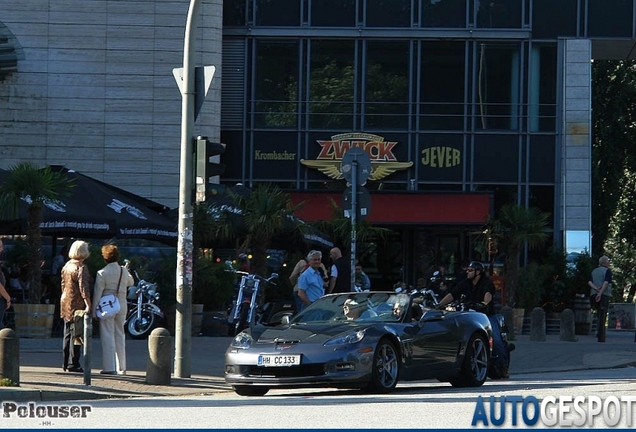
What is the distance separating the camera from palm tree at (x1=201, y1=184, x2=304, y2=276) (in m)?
27.0

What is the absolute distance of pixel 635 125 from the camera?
54.4 m

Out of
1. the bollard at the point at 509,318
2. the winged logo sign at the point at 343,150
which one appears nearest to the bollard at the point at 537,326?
the bollard at the point at 509,318

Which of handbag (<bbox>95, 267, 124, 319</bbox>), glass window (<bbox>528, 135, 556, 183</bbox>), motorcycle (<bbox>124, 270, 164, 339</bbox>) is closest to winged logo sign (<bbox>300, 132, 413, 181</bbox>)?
glass window (<bbox>528, 135, 556, 183</bbox>)

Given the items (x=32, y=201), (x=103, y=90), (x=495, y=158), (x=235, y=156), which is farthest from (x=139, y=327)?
(x=495, y=158)

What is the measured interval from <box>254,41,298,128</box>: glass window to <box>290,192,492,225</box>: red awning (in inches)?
93.4

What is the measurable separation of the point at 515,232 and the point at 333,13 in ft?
30.7

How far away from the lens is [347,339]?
15477 mm

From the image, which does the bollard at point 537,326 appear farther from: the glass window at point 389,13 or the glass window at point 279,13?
the glass window at point 279,13

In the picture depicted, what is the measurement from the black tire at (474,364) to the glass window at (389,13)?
2189 cm

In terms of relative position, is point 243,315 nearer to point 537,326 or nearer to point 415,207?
point 537,326

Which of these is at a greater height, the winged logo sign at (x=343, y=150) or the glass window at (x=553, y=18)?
the glass window at (x=553, y=18)

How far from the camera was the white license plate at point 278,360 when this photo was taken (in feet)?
50.1

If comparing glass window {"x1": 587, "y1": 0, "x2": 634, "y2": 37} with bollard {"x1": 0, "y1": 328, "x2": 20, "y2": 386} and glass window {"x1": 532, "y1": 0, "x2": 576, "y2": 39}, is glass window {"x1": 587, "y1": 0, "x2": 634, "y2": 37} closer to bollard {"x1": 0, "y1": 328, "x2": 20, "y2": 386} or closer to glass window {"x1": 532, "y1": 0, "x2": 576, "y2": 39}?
glass window {"x1": 532, "y1": 0, "x2": 576, "y2": 39}

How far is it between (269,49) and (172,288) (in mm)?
14431
